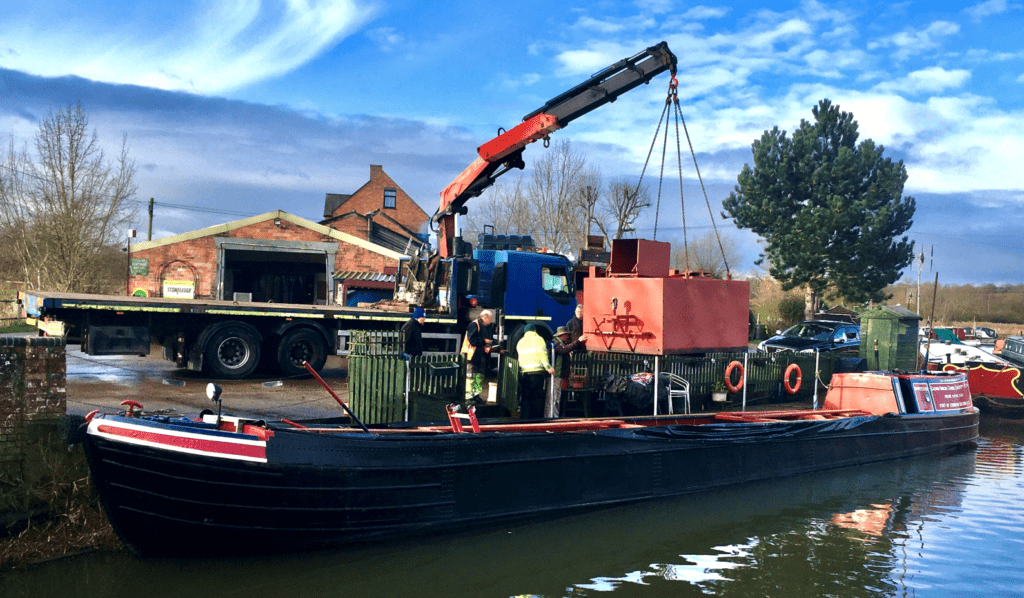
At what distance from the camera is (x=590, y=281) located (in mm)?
12891

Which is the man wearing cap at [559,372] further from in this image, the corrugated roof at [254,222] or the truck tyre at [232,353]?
the corrugated roof at [254,222]

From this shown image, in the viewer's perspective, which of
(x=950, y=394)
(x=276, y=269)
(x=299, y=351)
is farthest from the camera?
(x=276, y=269)

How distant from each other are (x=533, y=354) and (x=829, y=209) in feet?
96.1

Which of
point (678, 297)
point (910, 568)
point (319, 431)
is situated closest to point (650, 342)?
point (678, 297)

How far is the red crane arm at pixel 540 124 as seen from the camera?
13.6 meters

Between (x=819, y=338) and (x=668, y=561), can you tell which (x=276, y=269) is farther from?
(x=668, y=561)

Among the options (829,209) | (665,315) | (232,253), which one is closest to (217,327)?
(665,315)

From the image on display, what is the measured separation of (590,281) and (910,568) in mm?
6632

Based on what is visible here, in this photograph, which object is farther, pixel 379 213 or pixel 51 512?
pixel 379 213

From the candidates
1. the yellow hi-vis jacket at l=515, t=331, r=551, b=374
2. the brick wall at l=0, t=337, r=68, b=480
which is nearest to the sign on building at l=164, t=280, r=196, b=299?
the yellow hi-vis jacket at l=515, t=331, r=551, b=374

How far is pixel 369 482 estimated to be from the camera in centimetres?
693

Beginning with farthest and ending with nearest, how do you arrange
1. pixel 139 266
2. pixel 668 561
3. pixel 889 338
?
1. pixel 139 266
2. pixel 889 338
3. pixel 668 561

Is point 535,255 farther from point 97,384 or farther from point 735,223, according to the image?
point 735,223

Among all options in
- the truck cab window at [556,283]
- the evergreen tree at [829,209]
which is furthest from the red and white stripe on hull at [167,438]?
the evergreen tree at [829,209]
